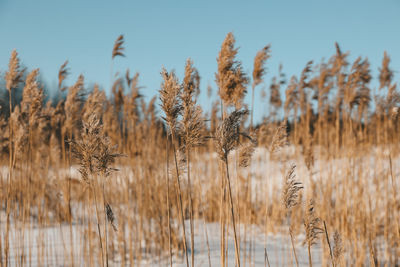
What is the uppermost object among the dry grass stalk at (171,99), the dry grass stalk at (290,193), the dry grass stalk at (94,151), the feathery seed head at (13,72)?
the feathery seed head at (13,72)

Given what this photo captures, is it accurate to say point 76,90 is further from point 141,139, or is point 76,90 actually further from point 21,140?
point 141,139

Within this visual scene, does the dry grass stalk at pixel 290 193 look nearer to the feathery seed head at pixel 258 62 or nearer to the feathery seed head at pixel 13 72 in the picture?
the feathery seed head at pixel 258 62

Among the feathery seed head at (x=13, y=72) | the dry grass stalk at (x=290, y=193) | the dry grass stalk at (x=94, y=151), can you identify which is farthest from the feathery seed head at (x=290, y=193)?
the feathery seed head at (x=13, y=72)

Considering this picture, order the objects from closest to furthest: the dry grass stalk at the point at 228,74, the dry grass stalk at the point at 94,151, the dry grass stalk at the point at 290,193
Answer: the dry grass stalk at the point at 94,151, the dry grass stalk at the point at 290,193, the dry grass stalk at the point at 228,74

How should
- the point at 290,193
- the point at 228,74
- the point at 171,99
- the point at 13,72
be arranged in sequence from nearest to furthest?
the point at 171,99 < the point at 290,193 < the point at 228,74 < the point at 13,72

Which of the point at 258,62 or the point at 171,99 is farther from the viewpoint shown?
the point at 258,62

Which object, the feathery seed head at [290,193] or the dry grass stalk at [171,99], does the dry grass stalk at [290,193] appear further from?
the dry grass stalk at [171,99]

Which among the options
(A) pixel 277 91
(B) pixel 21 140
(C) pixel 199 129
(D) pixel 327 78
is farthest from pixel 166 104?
(A) pixel 277 91

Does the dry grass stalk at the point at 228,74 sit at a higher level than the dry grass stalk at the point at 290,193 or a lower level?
higher

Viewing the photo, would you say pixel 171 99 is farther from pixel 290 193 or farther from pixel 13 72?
pixel 13 72

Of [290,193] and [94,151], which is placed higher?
[94,151]

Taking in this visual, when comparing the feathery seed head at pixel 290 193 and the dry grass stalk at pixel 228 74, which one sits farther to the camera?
the dry grass stalk at pixel 228 74

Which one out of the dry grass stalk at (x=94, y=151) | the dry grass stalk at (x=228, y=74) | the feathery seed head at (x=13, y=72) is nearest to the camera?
the dry grass stalk at (x=94, y=151)

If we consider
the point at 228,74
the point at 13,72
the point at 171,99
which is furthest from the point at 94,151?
the point at 13,72
